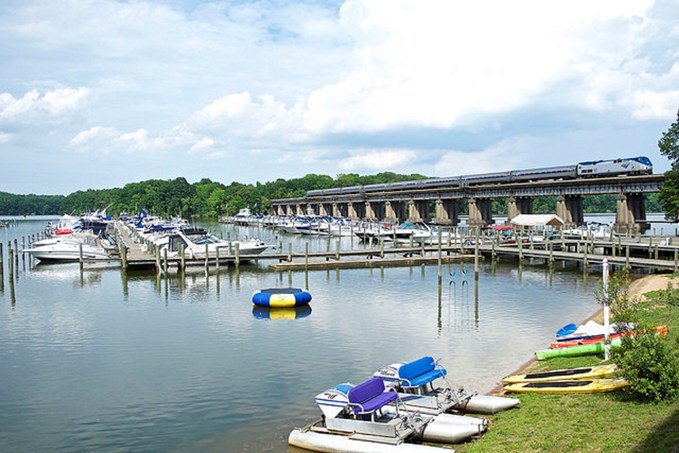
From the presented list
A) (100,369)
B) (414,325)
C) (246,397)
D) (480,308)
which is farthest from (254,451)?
(480,308)

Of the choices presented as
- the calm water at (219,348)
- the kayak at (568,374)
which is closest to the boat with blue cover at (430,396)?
the kayak at (568,374)

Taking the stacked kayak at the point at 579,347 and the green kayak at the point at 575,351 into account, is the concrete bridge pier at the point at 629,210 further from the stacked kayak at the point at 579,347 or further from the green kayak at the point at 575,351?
the green kayak at the point at 575,351

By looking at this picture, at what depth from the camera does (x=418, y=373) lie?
17.8 meters

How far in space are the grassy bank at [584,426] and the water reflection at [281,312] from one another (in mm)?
18548

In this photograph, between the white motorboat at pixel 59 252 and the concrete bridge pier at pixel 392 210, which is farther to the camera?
the concrete bridge pier at pixel 392 210

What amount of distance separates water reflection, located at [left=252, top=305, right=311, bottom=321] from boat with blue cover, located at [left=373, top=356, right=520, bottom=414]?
54.3 ft

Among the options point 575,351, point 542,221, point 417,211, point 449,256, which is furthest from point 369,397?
point 417,211

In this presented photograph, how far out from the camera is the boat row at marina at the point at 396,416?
14.8 m

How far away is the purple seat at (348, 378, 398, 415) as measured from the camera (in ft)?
50.8

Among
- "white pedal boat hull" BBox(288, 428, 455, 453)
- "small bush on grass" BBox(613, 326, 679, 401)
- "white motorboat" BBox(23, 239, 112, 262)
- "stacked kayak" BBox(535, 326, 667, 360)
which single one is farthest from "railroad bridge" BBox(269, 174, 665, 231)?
"white pedal boat hull" BBox(288, 428, 455, 453)

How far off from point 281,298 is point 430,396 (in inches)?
786

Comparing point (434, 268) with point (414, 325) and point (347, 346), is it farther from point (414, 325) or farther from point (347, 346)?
point (347, 346)

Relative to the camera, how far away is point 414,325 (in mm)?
31109

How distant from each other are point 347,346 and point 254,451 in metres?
11.1
